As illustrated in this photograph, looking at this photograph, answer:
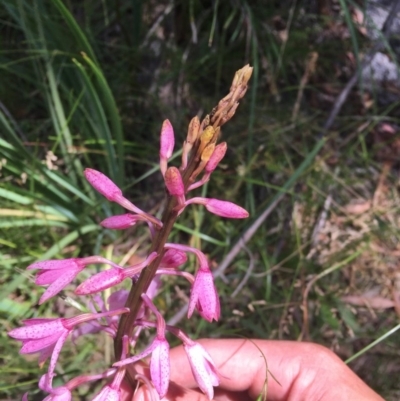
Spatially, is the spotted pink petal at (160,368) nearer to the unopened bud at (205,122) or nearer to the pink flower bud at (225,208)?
the pink flower bud at (225,208)

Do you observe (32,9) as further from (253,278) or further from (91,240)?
(253,278)

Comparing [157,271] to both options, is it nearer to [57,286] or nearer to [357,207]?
[57,286]

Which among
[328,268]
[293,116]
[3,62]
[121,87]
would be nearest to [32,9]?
[3,62]

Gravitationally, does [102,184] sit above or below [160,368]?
above

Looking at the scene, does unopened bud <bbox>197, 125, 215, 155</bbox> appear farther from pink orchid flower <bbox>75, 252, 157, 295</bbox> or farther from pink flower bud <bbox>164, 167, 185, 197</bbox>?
pink orchid flower <bbox>75, 252, 157, 295</bbox>

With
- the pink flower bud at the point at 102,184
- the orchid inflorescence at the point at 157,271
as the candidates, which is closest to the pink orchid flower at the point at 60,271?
the orchid inflorescence at the point at 157,271

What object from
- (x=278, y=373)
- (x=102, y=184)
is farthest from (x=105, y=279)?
(x=278, y=373)
